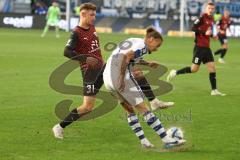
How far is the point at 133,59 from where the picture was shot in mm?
10812

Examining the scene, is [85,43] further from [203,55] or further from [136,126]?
[203,55]

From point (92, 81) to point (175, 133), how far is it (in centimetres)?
181

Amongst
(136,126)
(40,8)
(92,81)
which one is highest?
(92,81)

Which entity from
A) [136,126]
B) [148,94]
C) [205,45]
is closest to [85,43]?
[148,94]

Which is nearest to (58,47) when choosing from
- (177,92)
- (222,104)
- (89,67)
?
(177,92)

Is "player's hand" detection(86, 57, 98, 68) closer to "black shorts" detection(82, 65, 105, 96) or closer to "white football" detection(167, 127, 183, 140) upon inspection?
"black shorts" detection(82, 65, 105, 96)

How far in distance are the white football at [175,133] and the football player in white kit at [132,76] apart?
0.10 meters

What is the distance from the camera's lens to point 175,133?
37.3 ft

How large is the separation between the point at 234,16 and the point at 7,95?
3878 cm

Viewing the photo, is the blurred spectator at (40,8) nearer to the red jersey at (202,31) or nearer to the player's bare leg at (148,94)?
the red jersey at (202,31)

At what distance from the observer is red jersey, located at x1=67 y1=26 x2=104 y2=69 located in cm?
1238

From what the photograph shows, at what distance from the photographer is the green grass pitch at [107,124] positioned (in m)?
10.9

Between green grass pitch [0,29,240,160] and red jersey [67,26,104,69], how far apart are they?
1.39 meters

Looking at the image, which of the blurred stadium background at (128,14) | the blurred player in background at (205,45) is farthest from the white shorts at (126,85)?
the blurred stadium background at (128,14)
